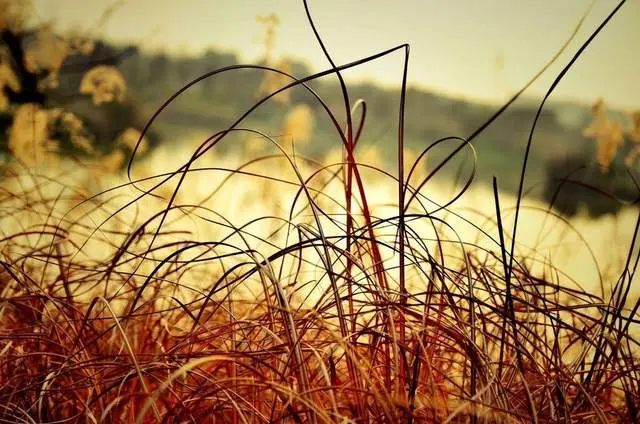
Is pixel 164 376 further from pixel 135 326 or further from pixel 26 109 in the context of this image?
pixel 26 109

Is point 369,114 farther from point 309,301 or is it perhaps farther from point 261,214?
point 309,301

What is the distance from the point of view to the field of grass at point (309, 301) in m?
0.31

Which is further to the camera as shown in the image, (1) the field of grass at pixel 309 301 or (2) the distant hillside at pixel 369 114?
(2) the distant hillside at pixel 369 114

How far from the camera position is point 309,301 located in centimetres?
46

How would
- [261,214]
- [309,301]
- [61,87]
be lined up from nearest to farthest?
[309,301]
[261,214]
[61,87]

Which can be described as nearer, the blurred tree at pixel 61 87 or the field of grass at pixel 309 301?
the field of grass at pixel 309 301

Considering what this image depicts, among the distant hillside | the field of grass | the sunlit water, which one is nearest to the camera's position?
the field of grass

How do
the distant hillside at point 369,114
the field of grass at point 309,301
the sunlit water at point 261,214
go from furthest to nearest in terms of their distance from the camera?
the distant hillside at point 369,114, the sunlit water at point 261,214, the field of grass at point 309,301

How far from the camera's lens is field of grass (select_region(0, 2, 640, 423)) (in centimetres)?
31

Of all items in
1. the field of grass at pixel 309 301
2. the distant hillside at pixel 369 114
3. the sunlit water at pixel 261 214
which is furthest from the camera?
the distant hillside at pixel 369 114

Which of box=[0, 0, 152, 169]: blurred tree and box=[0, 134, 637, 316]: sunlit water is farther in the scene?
box=[0, 0, 152, 169]: blurred tree

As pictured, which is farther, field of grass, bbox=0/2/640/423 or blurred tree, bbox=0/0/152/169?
blurred tree, bbox=0/0/152/169

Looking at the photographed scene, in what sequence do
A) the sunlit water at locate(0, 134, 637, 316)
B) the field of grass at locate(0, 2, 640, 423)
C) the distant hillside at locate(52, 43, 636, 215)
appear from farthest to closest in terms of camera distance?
the distant hillside at locate(52, 43, 636, 215) < the sunlit water at locate(0, 134, 637, 316) < the field of grass at locate(0, 2, 640, 423)

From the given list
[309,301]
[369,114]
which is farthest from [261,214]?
[309,301]
